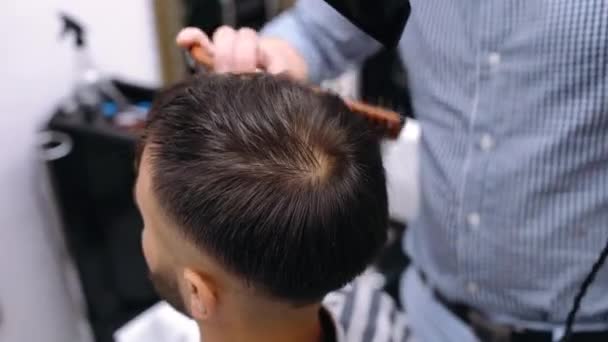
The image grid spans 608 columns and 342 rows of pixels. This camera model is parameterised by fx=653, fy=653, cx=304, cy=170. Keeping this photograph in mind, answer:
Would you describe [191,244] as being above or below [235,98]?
below

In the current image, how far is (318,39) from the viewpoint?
36.6 inches

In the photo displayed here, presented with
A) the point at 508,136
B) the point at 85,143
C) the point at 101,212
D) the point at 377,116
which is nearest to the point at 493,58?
the point at 508,136

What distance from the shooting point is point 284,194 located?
1.95 ft

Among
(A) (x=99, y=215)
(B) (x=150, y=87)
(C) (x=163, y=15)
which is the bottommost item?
(A) (x=99, y=215)

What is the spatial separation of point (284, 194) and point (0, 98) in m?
0.88

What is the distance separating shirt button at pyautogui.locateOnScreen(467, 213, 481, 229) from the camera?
88 centimetres

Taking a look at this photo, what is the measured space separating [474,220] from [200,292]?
41 centimetres

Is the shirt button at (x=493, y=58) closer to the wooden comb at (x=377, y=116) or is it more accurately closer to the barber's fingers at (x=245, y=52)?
the wooden comb at (x=377, y=116)

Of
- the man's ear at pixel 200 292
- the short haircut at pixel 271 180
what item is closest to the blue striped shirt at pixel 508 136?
the short haircut at pixel 271 180

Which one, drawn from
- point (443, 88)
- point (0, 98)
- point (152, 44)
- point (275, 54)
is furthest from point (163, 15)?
point (443, 88)

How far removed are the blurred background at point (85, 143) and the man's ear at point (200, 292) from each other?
0.67m

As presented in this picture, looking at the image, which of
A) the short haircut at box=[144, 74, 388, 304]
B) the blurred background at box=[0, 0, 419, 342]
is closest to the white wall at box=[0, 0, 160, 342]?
the blurred background at box=[0, 0, 419, 342]

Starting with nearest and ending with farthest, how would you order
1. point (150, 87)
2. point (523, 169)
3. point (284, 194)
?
point (284, 194) < point (523, 169) < point (150, 87)

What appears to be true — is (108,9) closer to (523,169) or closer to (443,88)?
(443,88)
